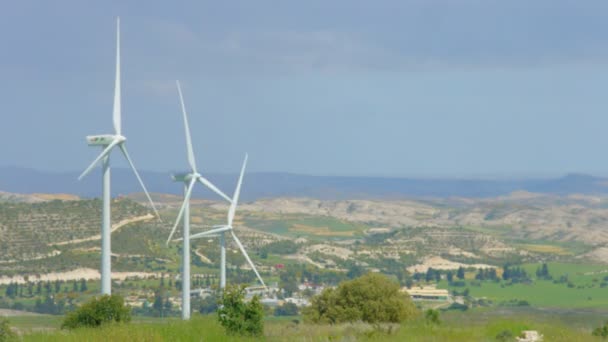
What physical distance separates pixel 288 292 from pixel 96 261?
106 ft

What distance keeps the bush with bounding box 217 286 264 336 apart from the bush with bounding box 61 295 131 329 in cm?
587

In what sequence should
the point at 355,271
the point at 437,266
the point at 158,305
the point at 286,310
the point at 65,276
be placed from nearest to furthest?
1. the point at 286,310
2. the point at 158,305
3. the point at 65,276
4. the point at 355,271
5. the point at 437,266

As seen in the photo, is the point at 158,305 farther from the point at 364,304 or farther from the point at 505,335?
→ the point at 505,335

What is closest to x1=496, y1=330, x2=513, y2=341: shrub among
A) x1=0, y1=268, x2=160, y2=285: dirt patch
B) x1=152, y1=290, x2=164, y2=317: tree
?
x1=152, y1=290, x2=164, y2=317: tree

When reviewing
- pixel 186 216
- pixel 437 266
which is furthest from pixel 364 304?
pixel 437 266

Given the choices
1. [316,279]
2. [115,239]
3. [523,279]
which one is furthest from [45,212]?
[523,279]

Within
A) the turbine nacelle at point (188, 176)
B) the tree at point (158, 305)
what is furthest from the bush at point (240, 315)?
the tree at point (158, 305)

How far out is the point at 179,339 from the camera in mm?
26469

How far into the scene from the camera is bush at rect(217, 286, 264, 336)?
30766mm

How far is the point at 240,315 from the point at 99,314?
8.03 meters

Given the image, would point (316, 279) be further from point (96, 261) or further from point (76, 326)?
point (76, 326)

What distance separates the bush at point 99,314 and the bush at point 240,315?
587cm

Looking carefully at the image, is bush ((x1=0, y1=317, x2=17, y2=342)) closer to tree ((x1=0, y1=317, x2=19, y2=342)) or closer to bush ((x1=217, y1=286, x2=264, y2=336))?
tree ((x1=0, y1=317, x2=19, y2=342))

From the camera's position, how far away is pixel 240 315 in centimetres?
3116
